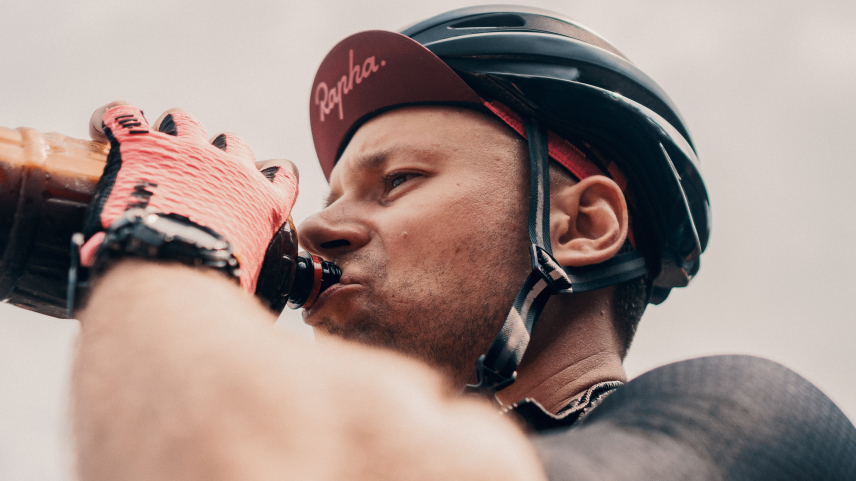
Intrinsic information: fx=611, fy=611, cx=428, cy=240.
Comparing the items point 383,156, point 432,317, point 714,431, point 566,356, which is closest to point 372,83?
point 383,156

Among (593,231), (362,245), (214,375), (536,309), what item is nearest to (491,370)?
(536,309)

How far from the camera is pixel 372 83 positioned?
308 cm

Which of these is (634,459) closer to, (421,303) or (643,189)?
(421,303)

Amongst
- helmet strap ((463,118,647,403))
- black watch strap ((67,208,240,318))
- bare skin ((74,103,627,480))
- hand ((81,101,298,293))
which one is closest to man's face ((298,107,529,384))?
helmet strap ((463,118,647,403))

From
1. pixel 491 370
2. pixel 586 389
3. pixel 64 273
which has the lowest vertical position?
pixel 586 389

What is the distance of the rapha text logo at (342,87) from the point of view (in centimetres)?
311

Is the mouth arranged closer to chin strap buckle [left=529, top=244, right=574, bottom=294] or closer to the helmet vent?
chin strap buckle [left=529, top=244, right=574, bottom=294]

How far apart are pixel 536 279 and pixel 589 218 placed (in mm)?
617

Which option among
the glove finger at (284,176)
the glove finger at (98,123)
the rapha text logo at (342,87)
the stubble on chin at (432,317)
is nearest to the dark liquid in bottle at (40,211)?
the glove finger at (98,123)

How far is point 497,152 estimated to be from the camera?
9.14ft

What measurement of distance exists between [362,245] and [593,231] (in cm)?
103

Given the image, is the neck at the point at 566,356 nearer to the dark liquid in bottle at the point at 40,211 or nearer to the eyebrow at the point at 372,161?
the eyebrow at the point at 372,161

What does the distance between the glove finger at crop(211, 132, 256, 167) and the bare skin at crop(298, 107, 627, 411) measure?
0.66 metres

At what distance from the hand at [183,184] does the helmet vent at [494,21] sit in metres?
1.75
